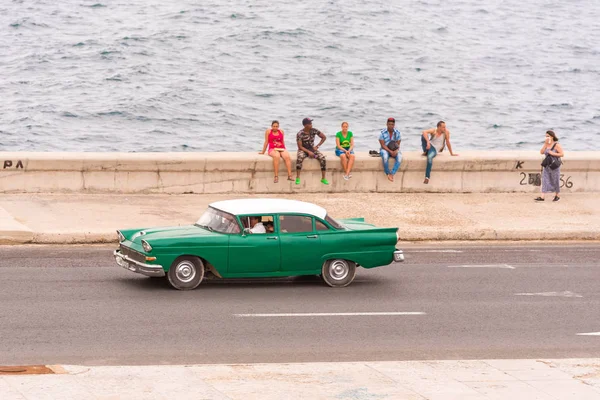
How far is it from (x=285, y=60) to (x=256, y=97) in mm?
8656

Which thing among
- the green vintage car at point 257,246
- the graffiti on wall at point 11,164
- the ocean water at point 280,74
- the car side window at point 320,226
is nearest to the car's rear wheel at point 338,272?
the green vintage car at point 257,246

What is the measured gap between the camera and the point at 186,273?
15.9m

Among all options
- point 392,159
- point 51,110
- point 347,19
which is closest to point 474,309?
point 392,159

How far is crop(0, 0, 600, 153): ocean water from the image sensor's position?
55500 millimetres

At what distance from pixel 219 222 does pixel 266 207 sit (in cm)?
76

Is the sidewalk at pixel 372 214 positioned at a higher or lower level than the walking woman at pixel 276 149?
lower

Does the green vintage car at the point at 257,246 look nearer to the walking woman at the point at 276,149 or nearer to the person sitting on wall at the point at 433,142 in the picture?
the walking woman at the point at 276,149

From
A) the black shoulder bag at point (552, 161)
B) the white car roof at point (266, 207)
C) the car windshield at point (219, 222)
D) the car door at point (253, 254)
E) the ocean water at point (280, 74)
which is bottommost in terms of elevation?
the car door at point (253, 254)

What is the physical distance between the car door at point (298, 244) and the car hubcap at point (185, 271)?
54.4 inches

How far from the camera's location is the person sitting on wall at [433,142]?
24547 millimetres

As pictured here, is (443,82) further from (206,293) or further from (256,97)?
(206,293)

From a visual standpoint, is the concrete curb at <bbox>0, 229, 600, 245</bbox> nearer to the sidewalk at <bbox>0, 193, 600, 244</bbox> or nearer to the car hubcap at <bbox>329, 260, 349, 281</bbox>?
the sidewalk at <bbox>0, 193, 600, 244</bbox>

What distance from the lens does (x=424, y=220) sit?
22.2 m

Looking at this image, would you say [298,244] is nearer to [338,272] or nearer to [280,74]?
[338,272]
